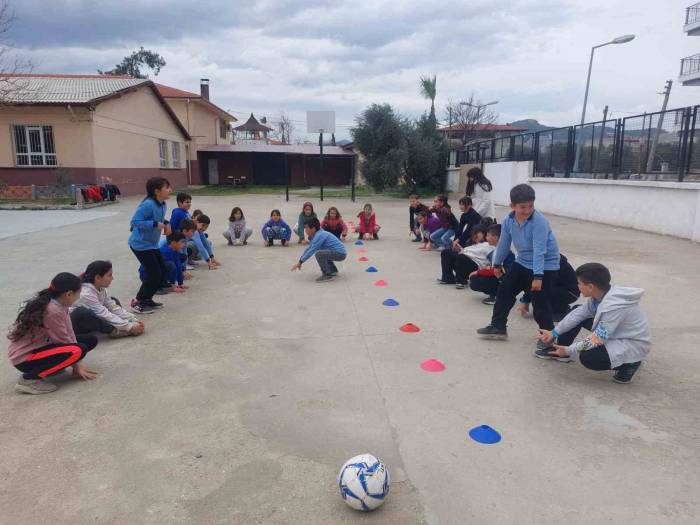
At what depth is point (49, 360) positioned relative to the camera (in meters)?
3.69

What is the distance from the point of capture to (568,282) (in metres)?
5.07

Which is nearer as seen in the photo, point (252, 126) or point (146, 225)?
point (146, 225)

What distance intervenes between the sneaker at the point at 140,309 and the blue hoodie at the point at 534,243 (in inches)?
157

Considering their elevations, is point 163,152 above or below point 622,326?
above

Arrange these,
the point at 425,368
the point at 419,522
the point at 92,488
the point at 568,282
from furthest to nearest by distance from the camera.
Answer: the point at 568,282 < the point at 425,368 < the point at 92,488 < the point at 419,522

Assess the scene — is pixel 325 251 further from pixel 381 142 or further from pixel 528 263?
pixel 381 142

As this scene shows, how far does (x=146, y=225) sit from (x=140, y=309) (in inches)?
37.8

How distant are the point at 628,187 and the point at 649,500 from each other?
12664mm

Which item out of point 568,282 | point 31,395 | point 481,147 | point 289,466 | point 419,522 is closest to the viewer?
point 419,522

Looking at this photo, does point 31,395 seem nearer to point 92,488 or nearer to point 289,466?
point 92,488

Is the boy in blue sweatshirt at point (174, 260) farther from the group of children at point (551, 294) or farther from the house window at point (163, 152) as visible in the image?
the house window at point (163, 152)

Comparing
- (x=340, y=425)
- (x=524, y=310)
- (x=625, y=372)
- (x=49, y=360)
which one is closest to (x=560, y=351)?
(x=625, y=372)

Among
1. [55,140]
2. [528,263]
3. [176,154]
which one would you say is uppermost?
[55,140]

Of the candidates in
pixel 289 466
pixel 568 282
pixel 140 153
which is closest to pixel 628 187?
pixel 568 282
